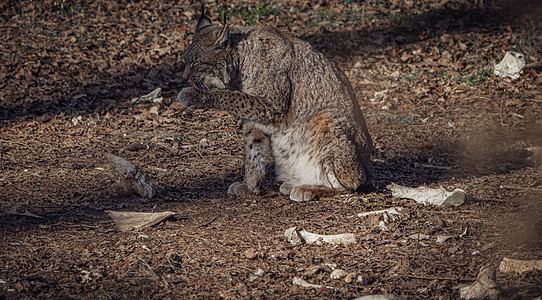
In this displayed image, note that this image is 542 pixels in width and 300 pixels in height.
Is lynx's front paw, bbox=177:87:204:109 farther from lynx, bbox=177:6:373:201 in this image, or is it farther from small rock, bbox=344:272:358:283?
small rock, bbox=344:272:358:283

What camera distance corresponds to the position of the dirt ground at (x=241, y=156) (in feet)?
12.0

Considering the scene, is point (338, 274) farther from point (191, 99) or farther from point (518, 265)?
point (191, 99)

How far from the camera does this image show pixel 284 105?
5.32 meters

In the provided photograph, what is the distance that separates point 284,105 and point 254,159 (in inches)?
25.4

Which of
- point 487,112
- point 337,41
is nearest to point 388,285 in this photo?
point 487,112

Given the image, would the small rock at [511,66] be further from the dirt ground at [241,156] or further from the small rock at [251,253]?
the small rock at [251,253]

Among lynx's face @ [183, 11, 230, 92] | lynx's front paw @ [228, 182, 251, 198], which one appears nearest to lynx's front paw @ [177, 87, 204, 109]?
lynx's face @ [183, 11, 230, 92]

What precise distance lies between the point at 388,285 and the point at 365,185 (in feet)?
6.34

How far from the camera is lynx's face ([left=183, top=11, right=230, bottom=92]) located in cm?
540

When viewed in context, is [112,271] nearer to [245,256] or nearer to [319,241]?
[245,256]

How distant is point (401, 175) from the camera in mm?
6133

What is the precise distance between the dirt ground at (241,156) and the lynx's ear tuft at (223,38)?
4.81ft

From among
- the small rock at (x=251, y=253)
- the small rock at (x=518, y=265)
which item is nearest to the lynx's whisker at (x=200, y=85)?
the small rock at (x=251, y=253)

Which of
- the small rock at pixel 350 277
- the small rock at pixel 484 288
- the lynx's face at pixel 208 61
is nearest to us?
the small rock at pixel 484 288
